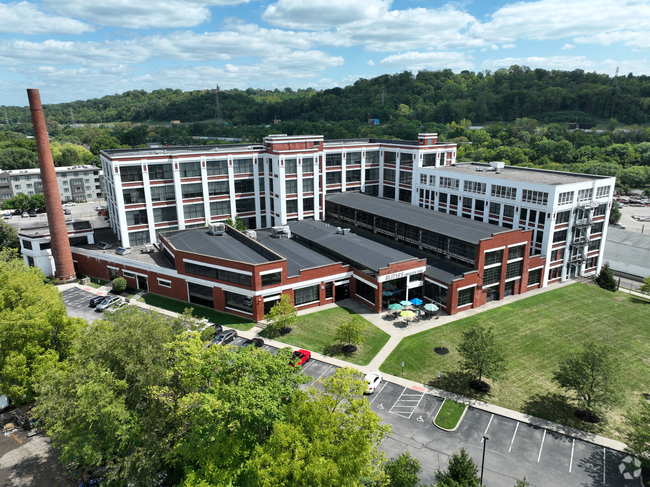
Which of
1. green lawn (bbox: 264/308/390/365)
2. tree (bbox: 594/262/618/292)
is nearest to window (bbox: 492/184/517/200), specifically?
tree (bbox: 594/262/618/292)

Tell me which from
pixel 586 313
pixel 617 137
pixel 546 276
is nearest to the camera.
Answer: pixel 586 313

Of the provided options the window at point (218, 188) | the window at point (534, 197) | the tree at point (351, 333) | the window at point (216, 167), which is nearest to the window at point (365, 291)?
the tree at point (351, 333)

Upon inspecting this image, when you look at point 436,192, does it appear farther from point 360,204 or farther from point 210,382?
point 210,382

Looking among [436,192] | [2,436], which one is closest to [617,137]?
[436,192]

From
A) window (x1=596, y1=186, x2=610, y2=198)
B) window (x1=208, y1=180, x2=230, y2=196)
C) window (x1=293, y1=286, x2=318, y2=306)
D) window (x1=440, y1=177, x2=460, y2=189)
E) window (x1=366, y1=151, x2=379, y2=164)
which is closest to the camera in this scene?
window (x1=293, y1=286, x2=318, y2=306)

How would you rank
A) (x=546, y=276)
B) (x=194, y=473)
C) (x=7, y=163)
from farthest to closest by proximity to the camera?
(x=7, y=163), (x=546, y=276), (x=194, y=473)

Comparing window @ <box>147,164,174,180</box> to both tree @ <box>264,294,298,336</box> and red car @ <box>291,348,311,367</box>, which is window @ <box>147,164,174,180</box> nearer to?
tree @ <box>264,294,298,336</box>

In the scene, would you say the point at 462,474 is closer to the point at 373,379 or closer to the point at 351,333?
the point at 373,379
